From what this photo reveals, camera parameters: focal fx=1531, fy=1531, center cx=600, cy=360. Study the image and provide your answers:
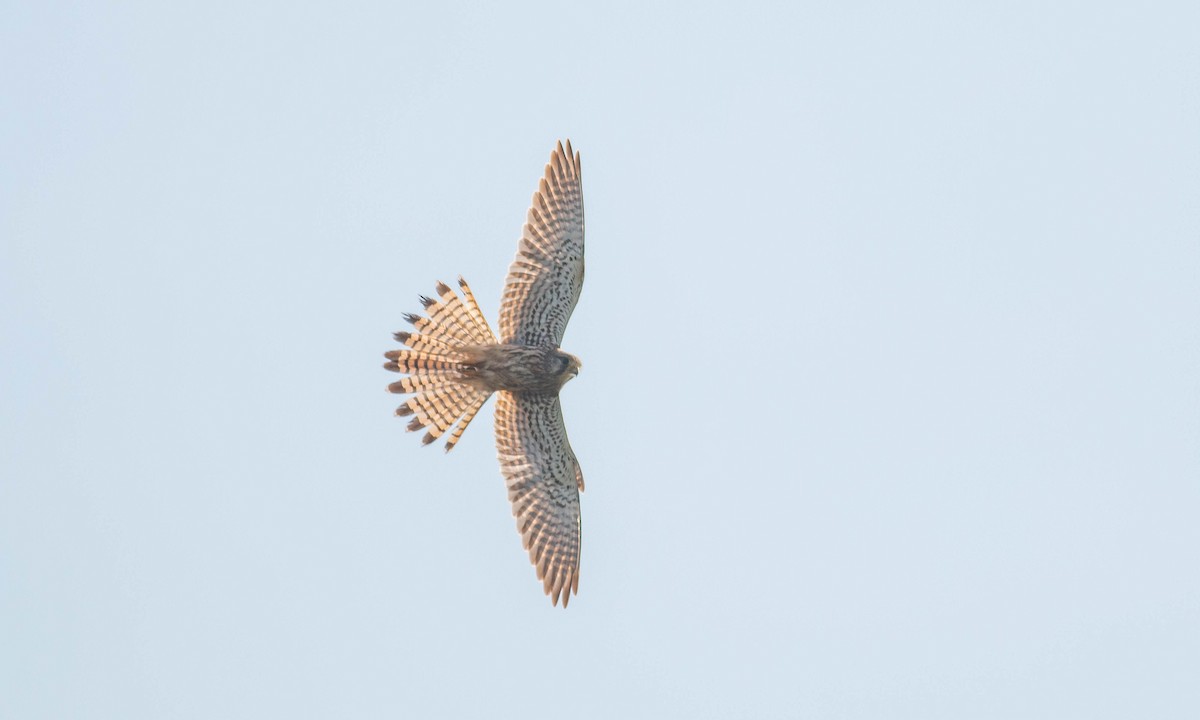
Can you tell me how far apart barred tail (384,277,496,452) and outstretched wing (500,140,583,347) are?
46 centimetres

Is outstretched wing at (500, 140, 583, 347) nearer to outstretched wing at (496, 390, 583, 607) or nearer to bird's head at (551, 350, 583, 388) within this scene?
bird's head at (551, 350, 583, 388)

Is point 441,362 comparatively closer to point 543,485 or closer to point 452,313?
point 452,313

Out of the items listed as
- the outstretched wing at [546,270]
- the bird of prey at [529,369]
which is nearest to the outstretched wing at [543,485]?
the bird of prey at [529,369]

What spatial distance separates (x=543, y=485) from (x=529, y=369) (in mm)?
1590

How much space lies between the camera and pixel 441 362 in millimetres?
17672

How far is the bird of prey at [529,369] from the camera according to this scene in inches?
696

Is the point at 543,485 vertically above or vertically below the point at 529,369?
below

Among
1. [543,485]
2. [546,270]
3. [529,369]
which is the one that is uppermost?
[546,270]

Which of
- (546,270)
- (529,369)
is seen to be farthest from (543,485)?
(546,270)

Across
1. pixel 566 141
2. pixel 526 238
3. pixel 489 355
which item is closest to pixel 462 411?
pixel 489 355

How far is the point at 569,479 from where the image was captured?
60.7 feet

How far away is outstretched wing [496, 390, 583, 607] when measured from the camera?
60.1 feet

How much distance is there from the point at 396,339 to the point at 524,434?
1.97m

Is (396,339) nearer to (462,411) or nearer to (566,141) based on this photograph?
(462,411)
